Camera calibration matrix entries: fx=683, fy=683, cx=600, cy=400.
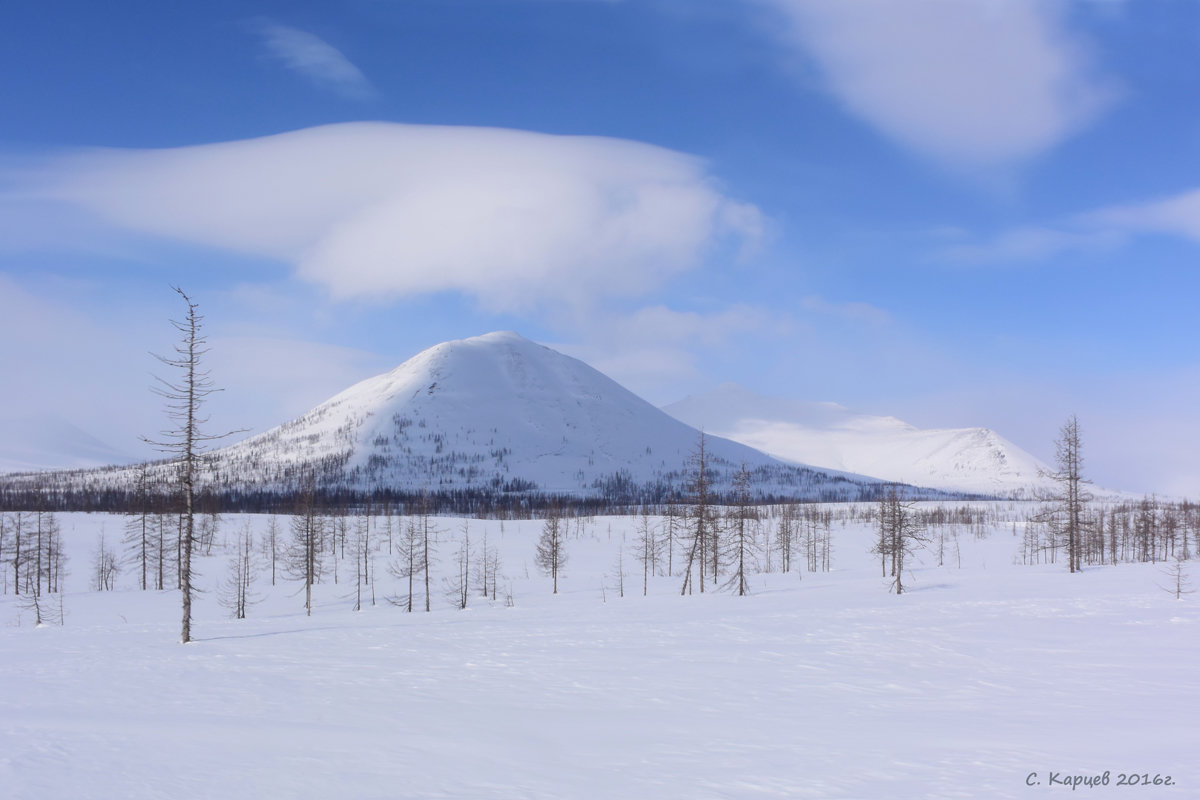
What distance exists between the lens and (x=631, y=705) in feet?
66.0

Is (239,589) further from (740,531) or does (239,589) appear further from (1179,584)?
(1179,584)

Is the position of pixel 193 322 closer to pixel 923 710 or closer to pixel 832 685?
pixel 832 685

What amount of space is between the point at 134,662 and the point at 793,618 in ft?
105

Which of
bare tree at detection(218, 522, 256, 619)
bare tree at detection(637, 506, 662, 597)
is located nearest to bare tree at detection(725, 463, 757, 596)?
bare tree at detection(637, 506, 662, 597)

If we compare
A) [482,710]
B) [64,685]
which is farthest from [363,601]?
[482,710]

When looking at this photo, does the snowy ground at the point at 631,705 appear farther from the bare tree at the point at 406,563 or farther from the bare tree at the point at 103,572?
the bare tree at the point at 103,572

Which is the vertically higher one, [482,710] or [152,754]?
[152,754]

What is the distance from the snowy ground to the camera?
42.2 ft

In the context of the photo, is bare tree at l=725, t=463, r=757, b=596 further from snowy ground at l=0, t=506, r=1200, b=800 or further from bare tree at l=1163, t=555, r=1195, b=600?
bare tree at l=1163, t=555, r=1195, b=600

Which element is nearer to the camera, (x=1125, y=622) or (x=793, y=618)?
(x=1125, y=622)

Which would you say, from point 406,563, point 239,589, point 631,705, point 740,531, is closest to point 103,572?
point 406,563

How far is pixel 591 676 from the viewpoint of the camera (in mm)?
24516

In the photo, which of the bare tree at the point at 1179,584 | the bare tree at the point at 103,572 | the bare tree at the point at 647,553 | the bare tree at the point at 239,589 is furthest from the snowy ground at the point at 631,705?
the bare tree at the point at 103,572

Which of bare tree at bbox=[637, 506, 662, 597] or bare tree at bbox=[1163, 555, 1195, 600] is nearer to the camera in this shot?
bare tree at bbox=[1163, 555, 1195, 600]
